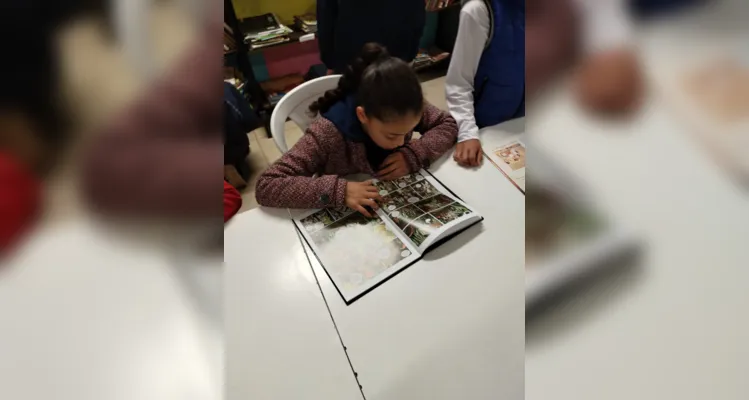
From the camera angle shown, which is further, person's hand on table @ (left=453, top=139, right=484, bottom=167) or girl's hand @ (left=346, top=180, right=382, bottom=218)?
person's hand on table @ (left=453, top=139, right=484, bottom=167)

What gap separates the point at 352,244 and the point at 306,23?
1.77 metres

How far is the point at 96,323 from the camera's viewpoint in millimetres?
187

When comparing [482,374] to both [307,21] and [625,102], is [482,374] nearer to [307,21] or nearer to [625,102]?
[625,102]

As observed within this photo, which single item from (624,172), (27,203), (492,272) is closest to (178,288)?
(27,203)

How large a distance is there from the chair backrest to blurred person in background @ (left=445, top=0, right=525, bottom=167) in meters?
0.36

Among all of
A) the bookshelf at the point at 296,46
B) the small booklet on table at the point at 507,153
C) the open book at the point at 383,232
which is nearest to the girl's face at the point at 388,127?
the open book at the point at 383,232

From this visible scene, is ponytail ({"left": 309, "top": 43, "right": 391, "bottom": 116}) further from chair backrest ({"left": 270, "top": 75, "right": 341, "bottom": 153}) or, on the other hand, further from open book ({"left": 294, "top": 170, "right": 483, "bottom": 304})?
open book ({"left": 294, "top": 170, "right": 483, "bottom": 304})

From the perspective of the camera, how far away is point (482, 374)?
0.61 metres

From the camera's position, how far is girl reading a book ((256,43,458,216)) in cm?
85

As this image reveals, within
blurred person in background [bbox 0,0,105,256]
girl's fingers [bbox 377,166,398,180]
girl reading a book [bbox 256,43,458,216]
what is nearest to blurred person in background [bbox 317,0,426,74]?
girl reading a book [bbox 256,43,458,216]

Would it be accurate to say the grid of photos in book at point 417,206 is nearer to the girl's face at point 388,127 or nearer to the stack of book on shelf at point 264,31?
the girl's face at point 388,127

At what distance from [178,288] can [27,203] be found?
0.25ft

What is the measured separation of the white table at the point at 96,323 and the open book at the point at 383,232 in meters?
0.50

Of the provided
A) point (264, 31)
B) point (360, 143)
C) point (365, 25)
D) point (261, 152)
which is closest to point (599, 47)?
point (360, 143)
